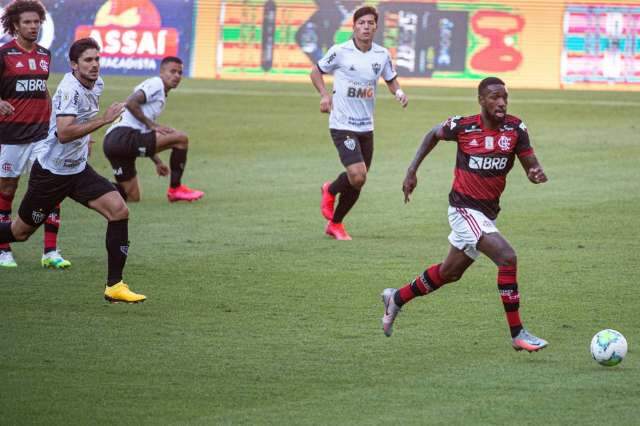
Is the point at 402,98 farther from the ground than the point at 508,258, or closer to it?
farther from the ground

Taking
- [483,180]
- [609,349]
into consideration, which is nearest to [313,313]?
[483,180]

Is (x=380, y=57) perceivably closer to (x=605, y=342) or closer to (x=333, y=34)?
(x=605, y=342)

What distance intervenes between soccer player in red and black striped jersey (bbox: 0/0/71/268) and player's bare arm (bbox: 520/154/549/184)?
5.10 meters

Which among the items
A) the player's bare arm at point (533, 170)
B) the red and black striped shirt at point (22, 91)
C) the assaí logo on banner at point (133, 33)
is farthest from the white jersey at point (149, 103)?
the assaí logo on banner at point (133, 33)

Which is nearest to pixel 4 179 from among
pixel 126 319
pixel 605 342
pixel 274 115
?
pixel 126 319

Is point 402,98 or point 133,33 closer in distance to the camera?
point 402,98

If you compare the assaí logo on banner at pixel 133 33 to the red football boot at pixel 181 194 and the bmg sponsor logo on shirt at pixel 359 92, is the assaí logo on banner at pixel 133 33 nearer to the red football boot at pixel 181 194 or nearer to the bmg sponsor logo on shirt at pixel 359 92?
the red football boot at pixel 181 194

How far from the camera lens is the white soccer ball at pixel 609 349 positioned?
815 centimetres

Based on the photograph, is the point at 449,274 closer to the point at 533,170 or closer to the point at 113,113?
the point at 533,170

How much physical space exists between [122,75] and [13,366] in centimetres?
2962

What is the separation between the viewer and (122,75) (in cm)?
3725

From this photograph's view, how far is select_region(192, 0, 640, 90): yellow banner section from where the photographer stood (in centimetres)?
3472

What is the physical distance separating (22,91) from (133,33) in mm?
25422

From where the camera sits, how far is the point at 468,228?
9023mm
